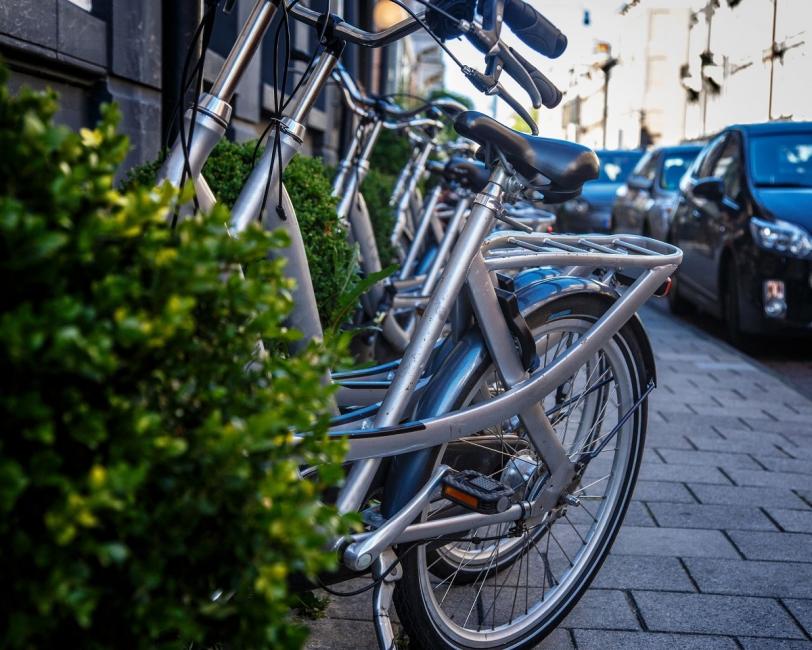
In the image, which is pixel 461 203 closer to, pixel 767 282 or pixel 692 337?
pixel 767 282

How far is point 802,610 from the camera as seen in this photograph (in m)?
3.04

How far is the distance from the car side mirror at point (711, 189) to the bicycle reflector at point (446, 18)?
249 inches

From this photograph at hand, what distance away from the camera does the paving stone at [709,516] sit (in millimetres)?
3836

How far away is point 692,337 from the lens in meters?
8.83

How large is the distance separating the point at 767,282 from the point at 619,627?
197 inches

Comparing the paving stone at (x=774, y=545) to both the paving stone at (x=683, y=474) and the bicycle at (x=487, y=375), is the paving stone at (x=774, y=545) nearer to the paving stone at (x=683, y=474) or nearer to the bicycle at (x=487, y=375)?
the paving stone at (x=683, y=474)

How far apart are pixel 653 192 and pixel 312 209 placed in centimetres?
917

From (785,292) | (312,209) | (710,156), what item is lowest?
(785,292)

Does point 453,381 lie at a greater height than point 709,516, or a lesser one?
greater

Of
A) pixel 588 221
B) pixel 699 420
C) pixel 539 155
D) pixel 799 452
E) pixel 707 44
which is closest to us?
pixel 539 155

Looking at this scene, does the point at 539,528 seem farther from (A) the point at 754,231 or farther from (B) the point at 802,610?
(A) the point at 754,231

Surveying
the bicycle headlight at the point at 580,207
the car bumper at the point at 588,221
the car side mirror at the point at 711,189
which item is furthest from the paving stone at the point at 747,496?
the bicycle headlight at the point at 580,207

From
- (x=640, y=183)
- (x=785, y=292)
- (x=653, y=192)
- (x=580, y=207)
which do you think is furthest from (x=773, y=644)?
(x=580, y=207)

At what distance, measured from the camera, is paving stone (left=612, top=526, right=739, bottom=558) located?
11.6ft
